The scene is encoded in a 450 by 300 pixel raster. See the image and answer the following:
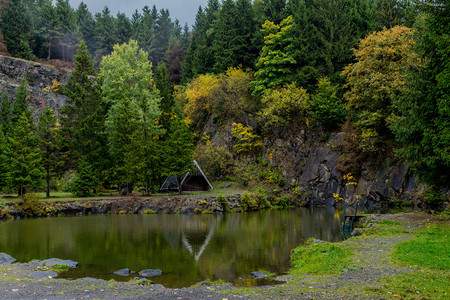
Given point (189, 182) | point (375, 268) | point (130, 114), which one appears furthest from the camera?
point (189, 182)

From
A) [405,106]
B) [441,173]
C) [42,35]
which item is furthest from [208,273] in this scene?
[42,35]

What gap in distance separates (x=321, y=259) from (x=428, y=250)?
3.68 meters

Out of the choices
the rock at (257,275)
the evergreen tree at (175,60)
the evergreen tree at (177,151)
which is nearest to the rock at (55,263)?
the rock at (257,275)

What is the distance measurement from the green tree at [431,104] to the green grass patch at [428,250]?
5.54 metres

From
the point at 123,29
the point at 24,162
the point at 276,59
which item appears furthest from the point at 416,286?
the point at 123,29

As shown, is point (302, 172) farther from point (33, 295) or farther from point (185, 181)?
point (33, 295)

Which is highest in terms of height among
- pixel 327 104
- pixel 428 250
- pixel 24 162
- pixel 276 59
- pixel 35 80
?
pixel 35 80

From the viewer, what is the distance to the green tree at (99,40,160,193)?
125ft

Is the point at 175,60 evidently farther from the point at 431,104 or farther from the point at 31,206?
the point at 431,104

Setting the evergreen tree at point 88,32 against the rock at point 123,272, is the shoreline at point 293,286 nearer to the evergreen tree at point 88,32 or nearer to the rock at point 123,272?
the rock at point 123,272

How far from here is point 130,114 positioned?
39.9 m

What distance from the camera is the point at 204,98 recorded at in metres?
54.4

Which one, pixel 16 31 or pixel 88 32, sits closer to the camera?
pixel 16 31

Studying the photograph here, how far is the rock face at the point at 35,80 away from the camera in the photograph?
2420 inches
